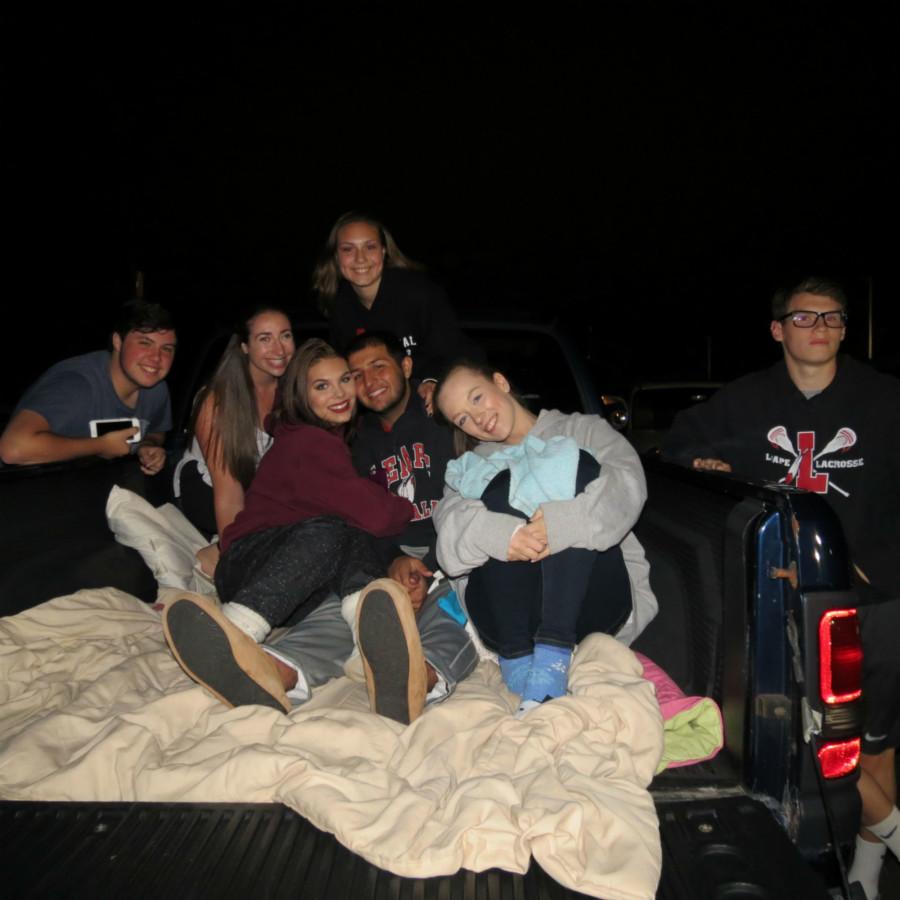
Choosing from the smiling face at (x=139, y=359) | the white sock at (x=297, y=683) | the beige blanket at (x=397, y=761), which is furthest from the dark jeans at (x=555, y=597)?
the smiling face at (x=139, y=359)

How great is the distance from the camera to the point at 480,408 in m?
2.78

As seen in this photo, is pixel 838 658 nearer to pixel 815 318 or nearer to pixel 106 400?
pixel 815 318

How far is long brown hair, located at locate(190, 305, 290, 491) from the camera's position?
340cm

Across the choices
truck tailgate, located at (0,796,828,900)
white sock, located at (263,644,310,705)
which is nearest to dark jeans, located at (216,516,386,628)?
white sock, located at (263,644,310,705)

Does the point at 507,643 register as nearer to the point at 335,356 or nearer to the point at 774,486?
the point at 774,486

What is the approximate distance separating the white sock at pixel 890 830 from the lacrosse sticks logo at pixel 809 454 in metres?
1.04

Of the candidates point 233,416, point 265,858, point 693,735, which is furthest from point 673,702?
point 233,416

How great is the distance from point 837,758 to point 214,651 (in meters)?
1.54

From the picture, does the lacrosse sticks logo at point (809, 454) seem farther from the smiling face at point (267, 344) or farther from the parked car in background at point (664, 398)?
the parked car in background at point (664, 398)

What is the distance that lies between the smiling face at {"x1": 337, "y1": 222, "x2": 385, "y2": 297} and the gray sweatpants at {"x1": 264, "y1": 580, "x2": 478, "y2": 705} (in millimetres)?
1684

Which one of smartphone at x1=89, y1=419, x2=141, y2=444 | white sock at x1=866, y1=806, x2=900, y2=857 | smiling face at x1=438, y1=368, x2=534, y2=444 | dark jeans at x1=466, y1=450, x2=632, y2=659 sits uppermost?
smiling face at x1=438, y1=368, x2=534, y2=444

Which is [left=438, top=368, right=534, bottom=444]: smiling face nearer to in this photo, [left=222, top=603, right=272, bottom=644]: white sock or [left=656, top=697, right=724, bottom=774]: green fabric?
[left=222, top=603, right=272, bottom=644]: white sock

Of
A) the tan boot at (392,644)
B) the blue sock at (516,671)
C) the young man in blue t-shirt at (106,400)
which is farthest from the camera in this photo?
the young man in blue t-shirt at (106,400)

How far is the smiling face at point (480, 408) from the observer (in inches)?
110
